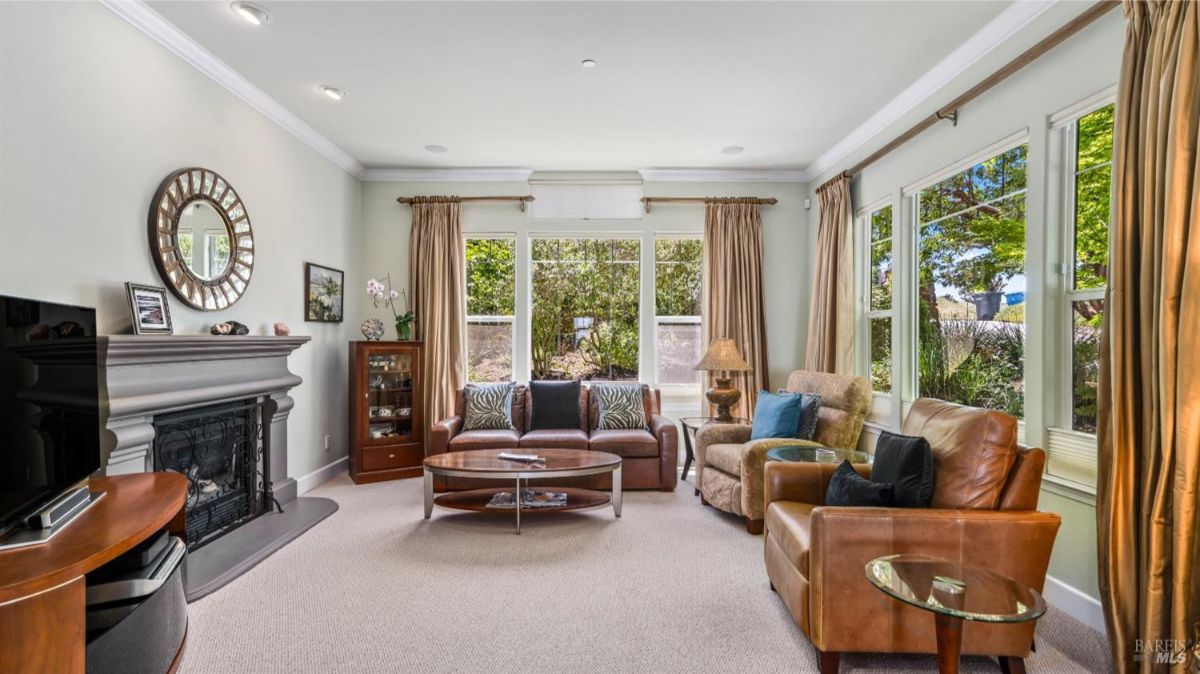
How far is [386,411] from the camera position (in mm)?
4895

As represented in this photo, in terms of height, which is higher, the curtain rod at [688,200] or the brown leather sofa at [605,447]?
the curtain rod at [688,200]

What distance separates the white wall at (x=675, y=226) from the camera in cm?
541

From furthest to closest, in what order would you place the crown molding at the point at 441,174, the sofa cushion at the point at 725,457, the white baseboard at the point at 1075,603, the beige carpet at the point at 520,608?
the crown molding at the point at 441,174
the sofa cushion at the point at 725,457
the white baseboard at the point at 1075,603
the beige carpet at the point at 520,608

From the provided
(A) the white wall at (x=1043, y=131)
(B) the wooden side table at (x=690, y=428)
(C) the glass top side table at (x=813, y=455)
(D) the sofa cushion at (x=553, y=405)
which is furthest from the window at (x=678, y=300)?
(A) the white wall at (x=1043, y=131)

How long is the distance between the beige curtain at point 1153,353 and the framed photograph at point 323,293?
4.79 m

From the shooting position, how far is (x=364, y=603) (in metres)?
2.61

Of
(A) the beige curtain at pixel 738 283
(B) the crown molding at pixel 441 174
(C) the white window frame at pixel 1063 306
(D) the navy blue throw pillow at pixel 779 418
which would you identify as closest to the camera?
(C) the white window frame at pixel 1063 306

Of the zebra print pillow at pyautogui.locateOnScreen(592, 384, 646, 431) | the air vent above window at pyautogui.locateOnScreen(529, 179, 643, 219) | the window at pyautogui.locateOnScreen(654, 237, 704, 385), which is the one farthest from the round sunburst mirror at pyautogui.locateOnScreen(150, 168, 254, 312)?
the window at pyautogui.locateOnScreen(654, 237, 704, 385)

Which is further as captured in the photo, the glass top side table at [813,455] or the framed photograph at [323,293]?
the framed photograph at [323,293]

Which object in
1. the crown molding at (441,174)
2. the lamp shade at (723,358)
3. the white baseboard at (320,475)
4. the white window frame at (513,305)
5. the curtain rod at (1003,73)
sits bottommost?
the white baseboard at (320,475)

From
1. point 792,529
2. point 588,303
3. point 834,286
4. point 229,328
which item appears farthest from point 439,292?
point 792,529

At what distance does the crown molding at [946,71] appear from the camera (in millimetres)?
2721

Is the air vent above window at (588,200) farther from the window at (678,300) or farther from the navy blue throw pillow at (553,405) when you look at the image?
the navy blue throw pillow at (553,405)

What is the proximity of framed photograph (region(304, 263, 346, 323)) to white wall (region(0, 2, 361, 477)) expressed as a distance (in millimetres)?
246
